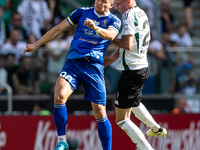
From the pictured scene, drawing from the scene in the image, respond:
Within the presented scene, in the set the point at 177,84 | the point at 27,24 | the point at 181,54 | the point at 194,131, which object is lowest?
the point at 194,131

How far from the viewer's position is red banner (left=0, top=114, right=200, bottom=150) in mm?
7871

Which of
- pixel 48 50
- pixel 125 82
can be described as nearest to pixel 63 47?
pixel 48 50

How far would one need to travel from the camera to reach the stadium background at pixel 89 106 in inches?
314

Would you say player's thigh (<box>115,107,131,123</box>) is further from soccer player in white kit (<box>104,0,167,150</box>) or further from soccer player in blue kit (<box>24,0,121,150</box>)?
soccer player in blue kit (<box>24,0,121,150</box>)

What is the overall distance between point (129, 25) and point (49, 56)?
4047 mm

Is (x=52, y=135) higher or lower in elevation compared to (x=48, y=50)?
lower

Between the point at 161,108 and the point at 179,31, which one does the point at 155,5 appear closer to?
the point at 179,31

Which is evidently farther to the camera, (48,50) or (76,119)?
(48,50)

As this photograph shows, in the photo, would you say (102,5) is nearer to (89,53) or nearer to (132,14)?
(132,14)

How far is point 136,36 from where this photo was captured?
5.88 meters

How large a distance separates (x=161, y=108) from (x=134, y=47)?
14.4 feet

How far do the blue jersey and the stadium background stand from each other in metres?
2.14

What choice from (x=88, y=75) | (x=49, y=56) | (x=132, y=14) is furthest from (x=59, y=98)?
(x=49, y=56)

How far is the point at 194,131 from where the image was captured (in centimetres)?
880
